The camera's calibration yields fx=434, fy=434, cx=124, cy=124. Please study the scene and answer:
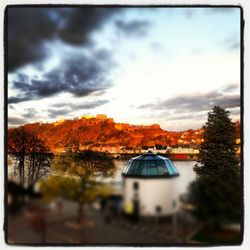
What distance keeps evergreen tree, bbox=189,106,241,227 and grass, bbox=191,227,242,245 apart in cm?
6

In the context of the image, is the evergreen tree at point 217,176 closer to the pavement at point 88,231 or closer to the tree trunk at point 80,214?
the pavement at point 88,231

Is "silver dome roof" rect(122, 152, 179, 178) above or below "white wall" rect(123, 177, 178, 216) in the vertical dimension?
above

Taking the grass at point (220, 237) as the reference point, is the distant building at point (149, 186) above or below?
above

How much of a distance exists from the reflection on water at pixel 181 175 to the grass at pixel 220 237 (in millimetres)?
276

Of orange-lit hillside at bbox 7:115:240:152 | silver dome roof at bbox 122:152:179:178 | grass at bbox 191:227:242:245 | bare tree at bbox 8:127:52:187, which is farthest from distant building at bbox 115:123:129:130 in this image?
grass at bbox 191:227:242:245

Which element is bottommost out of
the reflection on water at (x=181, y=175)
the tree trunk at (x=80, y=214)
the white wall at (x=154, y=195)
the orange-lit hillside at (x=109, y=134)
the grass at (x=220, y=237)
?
the grass at (x=220, y=237)

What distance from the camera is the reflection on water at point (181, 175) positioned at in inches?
103

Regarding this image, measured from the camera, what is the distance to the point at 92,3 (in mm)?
2547

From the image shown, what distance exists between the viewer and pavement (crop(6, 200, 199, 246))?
257 cm

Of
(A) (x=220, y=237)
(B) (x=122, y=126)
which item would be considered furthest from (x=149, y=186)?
(A) (x=220, y=237)

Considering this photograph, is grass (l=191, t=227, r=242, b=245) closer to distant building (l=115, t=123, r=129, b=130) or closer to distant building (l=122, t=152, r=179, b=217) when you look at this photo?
distant building (l=122, t=152, r=179, b=217)

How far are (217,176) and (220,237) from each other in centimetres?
36

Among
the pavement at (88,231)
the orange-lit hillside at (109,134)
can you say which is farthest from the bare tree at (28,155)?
the pavement at (88,231)

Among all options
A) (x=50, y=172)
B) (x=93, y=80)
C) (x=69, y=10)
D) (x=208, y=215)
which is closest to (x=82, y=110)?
(x=93, y=80)
